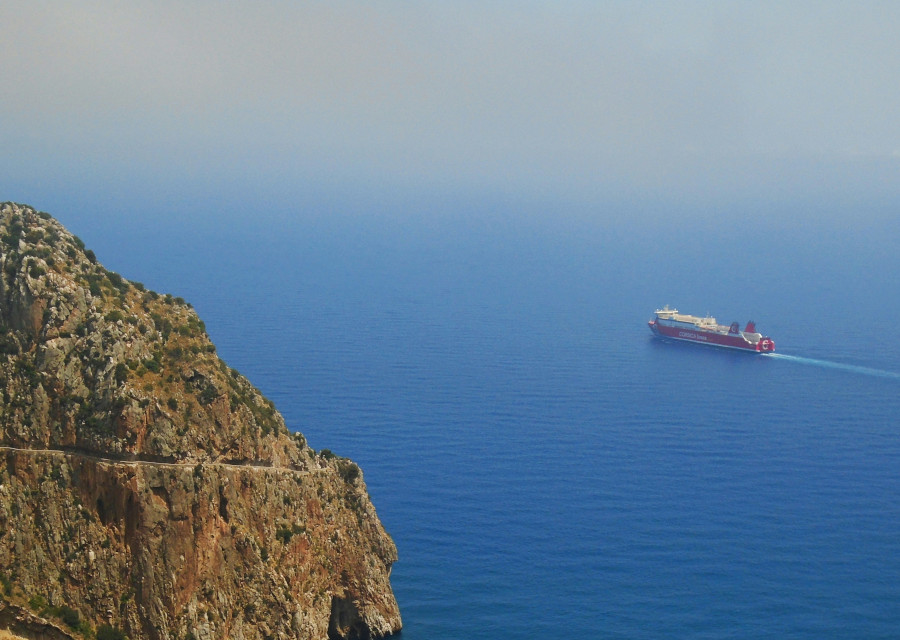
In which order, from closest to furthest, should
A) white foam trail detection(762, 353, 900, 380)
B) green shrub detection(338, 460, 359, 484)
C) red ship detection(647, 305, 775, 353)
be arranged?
green shrub detection(338, 460, 359, 484) < white foam trail detection(762, 353, 900, 380) < red ship detection(647, 305, 775, 353)

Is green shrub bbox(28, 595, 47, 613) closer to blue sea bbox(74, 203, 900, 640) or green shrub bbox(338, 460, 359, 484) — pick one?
green shrub bbox(338, 460, 359, 484)

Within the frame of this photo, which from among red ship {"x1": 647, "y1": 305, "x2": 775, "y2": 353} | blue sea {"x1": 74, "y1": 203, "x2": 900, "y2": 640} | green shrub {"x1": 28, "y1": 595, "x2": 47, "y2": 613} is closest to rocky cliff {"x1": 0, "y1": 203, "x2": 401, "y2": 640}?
green shrub {"x1": 28, "y1": 595, "x2": 47, "y2": 613}

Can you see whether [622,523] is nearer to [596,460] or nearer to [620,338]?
[596,460]

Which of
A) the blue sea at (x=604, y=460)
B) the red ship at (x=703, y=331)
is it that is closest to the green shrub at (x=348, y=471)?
the blue sea at (x=604, y=460)

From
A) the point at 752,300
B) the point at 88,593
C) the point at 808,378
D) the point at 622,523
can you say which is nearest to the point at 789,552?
the point at 622,523

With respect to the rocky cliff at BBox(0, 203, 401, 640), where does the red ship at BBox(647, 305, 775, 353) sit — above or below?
above
